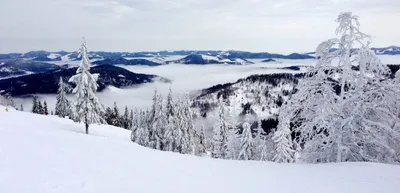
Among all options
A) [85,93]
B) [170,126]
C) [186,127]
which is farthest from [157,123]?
[85,93]

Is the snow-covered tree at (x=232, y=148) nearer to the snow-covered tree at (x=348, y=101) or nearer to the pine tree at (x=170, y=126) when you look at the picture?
the pine tree at (x=170, y=126)

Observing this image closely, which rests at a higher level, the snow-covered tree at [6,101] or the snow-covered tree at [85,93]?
the snow-covered tree at [85,93]

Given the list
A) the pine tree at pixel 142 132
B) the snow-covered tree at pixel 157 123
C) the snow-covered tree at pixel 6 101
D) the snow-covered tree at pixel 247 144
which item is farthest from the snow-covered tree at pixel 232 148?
the snow-covered tree at pixel 6 101

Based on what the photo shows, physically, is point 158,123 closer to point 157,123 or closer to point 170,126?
point 157,123

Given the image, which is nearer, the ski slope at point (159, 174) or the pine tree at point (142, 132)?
the ski slope at point (159, 174)

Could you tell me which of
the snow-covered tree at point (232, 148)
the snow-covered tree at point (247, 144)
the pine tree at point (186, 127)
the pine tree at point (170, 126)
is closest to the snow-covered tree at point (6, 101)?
the pine tree at point (170, 126)

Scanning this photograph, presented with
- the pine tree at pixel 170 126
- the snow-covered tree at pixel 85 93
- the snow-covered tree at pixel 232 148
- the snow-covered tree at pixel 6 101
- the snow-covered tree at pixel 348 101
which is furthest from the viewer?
the snow-covered tree at pixel 6 101

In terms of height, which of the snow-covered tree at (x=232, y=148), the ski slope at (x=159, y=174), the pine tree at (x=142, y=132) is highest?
the ski slope at (x=159, y=174)

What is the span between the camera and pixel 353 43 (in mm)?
12781

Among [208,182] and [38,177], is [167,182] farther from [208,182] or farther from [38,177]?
[38,177]

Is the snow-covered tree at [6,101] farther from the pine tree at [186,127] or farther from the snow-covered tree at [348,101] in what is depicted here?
the snow-covered tree at [348,101]

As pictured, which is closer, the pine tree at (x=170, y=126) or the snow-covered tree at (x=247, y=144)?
the pine tree at (x=170, y=126)

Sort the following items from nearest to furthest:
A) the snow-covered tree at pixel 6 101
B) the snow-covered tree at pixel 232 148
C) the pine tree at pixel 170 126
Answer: the pine tree at pixel 170 126
the snow-covered tree at pixel 232 148
the snow-covered tree at pixel 6 101

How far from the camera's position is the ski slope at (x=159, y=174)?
31.4ft
